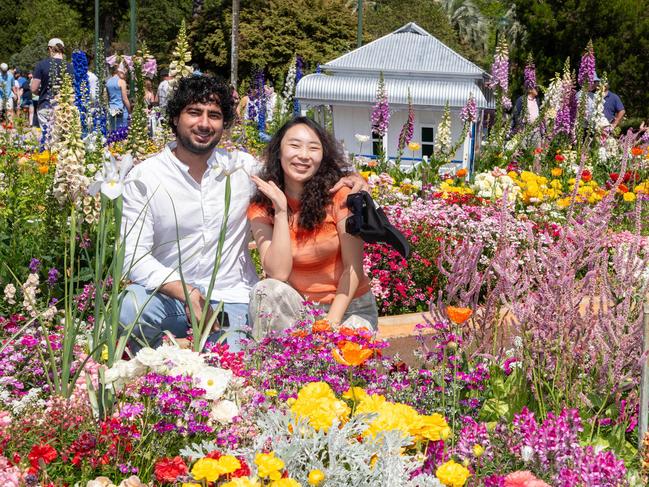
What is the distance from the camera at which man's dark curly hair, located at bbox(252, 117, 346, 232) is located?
13.5 feet

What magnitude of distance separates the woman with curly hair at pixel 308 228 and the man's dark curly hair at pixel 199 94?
1.01 feet

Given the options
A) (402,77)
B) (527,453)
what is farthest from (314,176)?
(402,77)

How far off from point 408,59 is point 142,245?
697 cm

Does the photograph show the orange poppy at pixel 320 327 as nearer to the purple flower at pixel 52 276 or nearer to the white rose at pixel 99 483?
the white rose at pixel 99 483

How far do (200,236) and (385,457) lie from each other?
2.21m

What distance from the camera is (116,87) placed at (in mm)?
11188

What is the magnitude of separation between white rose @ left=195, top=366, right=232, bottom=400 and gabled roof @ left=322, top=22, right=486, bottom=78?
7.75 m

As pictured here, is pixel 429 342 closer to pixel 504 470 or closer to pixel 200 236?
pixel 200 236

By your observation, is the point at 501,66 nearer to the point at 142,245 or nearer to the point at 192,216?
the point at 192,216

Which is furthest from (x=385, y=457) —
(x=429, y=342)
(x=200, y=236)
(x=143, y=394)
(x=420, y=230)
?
(x=420, y=230)

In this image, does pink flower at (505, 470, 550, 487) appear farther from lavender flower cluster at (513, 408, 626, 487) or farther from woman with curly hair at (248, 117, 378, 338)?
woman with curly hair at (248, 117, 378, 338)

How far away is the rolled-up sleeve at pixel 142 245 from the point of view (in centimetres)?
395

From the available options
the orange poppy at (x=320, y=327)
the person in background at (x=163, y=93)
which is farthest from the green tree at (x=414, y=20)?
the orange poppy at (x=320, y=327)

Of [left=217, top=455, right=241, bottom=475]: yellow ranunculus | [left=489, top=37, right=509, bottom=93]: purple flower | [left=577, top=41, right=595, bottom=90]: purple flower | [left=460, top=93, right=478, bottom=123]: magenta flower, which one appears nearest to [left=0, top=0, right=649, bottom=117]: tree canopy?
[left=489, top=37, right=509, bottom=93]: purple flower
